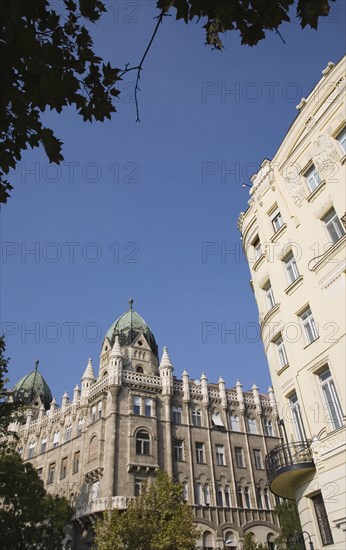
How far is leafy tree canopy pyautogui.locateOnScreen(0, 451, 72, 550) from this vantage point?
92.7ft

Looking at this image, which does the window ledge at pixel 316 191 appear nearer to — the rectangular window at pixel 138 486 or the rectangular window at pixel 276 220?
the rectangular window at pixel 276 220

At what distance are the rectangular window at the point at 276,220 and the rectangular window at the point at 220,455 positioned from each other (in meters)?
33.6

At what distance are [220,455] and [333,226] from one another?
36753 millimetres

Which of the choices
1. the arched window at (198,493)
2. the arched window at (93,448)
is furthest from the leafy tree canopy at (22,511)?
the arched window at (198,493)

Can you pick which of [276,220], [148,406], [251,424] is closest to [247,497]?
[251,424]

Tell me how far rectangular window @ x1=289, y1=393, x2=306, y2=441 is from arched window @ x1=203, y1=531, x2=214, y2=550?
30.0 m

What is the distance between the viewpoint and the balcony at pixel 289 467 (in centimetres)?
1470

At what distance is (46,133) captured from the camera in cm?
613

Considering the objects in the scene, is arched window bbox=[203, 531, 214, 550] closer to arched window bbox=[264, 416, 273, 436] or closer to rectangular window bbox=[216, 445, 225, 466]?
rectangular window bbox=[216, 445, 225, 466]

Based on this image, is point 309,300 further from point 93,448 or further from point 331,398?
point 93,448

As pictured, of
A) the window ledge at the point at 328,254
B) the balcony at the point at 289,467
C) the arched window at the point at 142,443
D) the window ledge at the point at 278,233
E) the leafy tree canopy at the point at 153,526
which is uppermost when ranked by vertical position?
the arched window at the point at 142,443

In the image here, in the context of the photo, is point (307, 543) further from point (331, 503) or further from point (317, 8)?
point (317, 8)

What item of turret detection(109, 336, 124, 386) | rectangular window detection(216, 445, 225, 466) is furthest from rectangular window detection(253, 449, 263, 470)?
turret detection(109, 336, 124, 386)

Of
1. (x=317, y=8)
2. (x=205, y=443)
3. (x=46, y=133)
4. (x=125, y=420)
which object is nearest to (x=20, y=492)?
(x=125, y=420)
